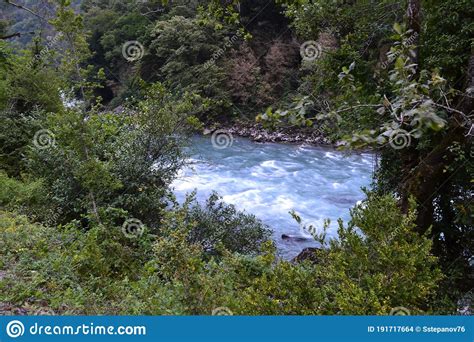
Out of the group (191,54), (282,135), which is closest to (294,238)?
(282,135)

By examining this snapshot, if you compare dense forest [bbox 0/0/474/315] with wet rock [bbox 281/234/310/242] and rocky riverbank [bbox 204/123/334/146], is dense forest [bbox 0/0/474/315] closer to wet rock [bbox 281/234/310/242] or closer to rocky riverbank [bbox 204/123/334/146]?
wet rock [bbox 281/234/310/242]

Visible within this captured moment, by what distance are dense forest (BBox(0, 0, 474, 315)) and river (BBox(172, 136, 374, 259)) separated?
1804 mm

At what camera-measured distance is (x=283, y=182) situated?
47.2 ft

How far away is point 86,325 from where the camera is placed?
9.12ft

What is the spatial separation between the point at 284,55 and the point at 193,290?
2668 centimetres

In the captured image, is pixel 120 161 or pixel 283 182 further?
pixel 283 182

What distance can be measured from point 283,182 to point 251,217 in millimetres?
6115

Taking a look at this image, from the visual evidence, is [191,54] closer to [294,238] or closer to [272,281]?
[294,238]

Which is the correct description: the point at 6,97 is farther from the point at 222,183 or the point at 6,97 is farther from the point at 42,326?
the point at 42,326

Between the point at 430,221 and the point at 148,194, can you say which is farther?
the point at 148,194

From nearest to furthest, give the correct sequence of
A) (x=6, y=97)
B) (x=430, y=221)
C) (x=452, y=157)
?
(x=452, y=157) < (x=430, y=221) < (x=6, y=97)

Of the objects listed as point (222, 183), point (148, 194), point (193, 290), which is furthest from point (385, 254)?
point (222, 183)

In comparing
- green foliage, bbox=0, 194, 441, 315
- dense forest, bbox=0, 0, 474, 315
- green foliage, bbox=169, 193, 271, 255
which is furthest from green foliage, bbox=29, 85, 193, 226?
green foliage, bbox=0, 194, 441, 315

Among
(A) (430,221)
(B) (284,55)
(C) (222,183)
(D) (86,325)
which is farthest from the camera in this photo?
(B) (284,55)
